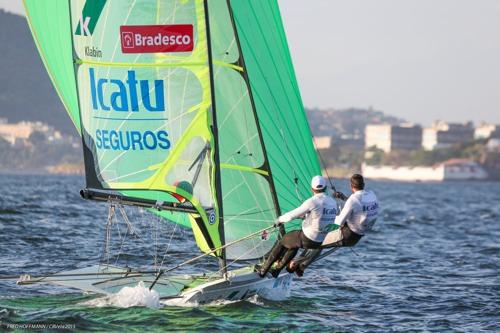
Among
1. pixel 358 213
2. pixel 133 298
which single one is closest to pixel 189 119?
pixel 133 298

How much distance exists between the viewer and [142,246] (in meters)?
26.3

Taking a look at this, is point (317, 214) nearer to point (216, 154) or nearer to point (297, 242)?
point (297, 242)

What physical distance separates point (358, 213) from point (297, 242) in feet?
3.36

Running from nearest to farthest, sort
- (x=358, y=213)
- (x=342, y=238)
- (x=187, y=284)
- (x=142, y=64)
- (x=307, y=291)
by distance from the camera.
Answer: (x=358, y=213)
(x=342, y=238)
(x=142, y=64)
(x=187, y=284)
(x=307, y=291)

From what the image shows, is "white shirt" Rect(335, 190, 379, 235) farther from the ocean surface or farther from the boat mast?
the boat mast

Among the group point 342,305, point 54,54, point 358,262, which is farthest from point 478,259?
point 54,54

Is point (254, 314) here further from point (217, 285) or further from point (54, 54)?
point (54, 54)

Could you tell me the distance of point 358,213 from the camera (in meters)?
15.5

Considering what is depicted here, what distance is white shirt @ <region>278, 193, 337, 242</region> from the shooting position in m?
15.3

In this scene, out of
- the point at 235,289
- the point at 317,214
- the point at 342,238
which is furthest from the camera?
the point at 235,289

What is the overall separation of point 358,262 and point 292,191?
8.42m

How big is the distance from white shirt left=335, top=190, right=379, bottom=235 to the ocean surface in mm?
1537

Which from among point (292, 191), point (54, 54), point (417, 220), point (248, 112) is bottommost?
point (417, 220)

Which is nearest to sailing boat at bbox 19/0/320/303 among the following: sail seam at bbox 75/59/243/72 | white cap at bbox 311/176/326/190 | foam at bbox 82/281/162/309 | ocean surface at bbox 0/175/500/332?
sail seam at bbox 75/59/243/72
